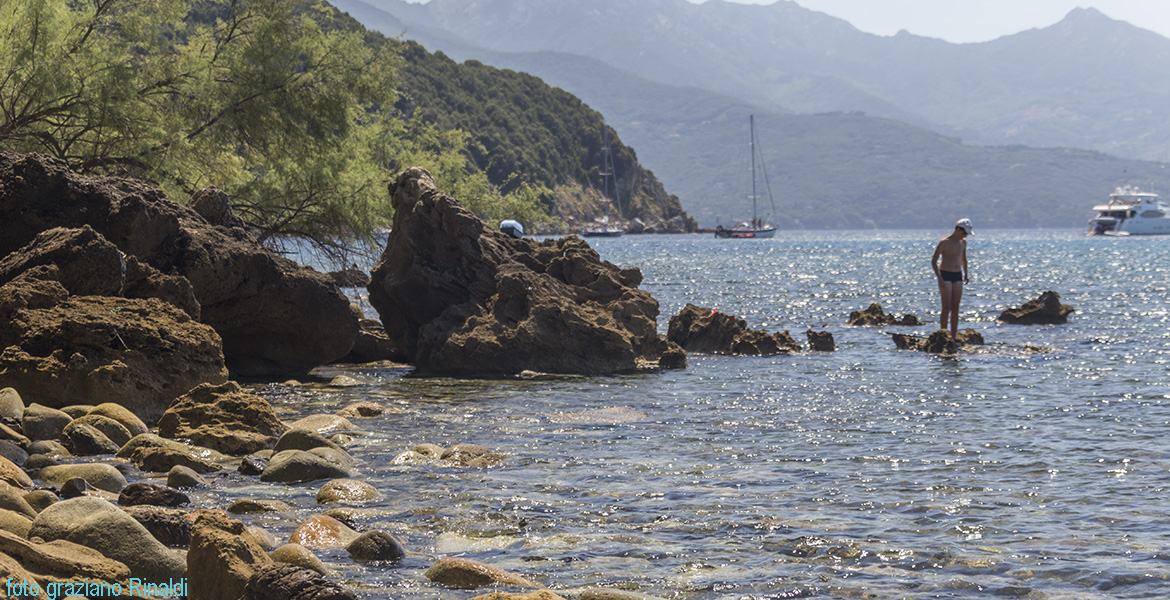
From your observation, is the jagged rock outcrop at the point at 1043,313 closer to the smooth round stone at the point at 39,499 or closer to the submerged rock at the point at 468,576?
the submerged rock at the point at 468,576

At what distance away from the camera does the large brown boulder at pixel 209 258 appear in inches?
614

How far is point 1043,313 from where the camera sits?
31.5m

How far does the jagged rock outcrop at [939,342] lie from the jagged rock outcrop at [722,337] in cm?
265

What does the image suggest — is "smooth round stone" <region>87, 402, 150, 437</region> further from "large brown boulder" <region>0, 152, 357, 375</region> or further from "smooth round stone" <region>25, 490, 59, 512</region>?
"smooth round stone" <region>25, 490, 59, 512</region>

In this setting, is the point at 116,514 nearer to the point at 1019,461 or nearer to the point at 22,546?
the point at 22,546

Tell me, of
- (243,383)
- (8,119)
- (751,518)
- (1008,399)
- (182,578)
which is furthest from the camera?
(8,119)

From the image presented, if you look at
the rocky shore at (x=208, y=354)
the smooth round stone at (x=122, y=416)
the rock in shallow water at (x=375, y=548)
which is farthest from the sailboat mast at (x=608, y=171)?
the rock in shallow water at (x=375, y=548)

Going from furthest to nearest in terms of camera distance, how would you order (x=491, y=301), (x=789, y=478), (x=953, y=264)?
1. (x=953, y=264)
2. (x=491, y=301)
3. (x=789, y=478)

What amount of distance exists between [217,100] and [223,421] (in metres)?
15.2

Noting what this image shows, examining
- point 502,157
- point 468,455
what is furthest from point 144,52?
point 502,157

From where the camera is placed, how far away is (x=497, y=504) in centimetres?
1056

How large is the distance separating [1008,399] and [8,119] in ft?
67.8

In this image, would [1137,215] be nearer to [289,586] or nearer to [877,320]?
[877,320]

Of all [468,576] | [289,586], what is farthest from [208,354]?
[289,586]
